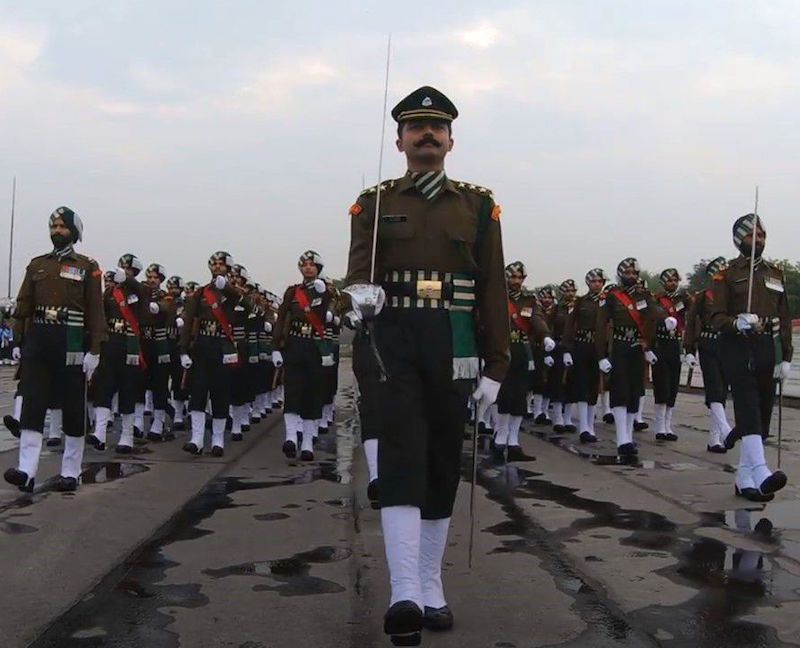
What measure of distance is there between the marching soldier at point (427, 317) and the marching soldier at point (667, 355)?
8918 millimetres

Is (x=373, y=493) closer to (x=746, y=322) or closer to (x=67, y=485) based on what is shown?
(x=67, y=485)

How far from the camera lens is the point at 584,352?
43.3 feet

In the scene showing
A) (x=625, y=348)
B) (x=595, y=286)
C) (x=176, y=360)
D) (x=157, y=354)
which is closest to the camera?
(x=625, y=348)

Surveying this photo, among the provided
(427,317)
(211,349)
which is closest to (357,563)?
(427,317)

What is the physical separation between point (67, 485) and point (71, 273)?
1686 millimetres

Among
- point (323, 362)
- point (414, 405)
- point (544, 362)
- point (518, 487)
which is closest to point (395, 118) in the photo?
point (414, 405)

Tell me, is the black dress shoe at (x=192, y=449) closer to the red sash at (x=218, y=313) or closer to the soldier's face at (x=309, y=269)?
the red sash at (x=218, y=313)

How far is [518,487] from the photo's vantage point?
8.12 meters

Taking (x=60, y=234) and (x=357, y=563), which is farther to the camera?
(x=60, y=234)

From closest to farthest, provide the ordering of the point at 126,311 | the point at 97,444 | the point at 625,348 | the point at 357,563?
the point at 357,563
the point at 97,444
the point at 625,348
the point at 126,311

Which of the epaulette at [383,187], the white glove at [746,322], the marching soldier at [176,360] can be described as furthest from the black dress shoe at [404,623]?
the marching soldier at [176,360]

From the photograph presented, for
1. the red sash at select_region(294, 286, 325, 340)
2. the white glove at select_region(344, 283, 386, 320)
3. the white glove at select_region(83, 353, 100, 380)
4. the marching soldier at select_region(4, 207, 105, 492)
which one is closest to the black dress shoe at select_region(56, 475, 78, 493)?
the marching soldier at select_region(4, 207, 105, 492)

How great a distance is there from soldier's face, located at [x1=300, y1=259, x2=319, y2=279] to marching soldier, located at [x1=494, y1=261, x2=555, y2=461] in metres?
2.20

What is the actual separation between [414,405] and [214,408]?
7.17 m
